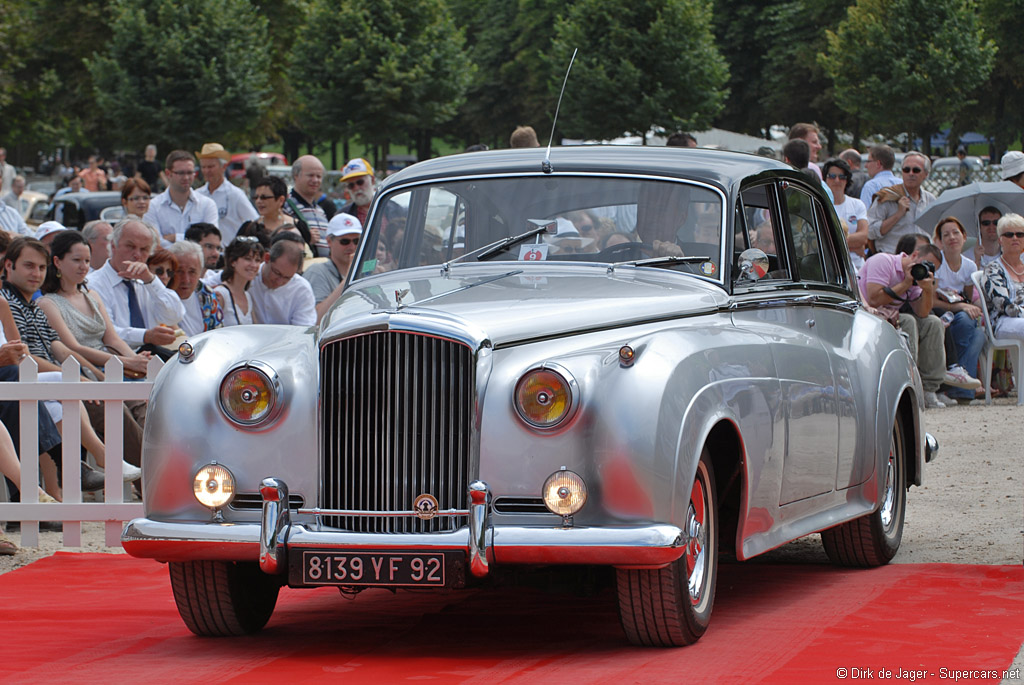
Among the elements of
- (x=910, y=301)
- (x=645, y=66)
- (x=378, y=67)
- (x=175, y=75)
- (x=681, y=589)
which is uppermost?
(x=645, y=66)

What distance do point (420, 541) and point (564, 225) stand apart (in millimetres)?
1919

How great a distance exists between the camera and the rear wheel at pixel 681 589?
5.50 m

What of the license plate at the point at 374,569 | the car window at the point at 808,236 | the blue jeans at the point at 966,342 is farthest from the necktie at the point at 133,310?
the blue jeans at the point at 966,342

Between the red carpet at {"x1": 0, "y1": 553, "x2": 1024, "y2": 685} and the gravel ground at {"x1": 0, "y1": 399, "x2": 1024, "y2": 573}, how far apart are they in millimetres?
576

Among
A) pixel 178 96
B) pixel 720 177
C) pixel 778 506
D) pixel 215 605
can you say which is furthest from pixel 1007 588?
pixel 178 96

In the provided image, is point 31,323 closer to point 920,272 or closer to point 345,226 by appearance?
point 345,226

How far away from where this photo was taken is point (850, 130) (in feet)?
200

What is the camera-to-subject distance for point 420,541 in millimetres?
5402

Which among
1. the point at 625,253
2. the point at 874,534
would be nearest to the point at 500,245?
the point at 625,253

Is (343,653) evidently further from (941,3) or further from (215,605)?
(941,3)

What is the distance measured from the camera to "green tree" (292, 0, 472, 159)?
5219 centimetres

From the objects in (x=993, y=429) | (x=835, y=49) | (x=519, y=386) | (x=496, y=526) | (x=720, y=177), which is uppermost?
(x=835, y=49)

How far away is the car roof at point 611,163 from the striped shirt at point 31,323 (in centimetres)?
360

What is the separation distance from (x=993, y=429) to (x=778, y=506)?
7227 millimetres
